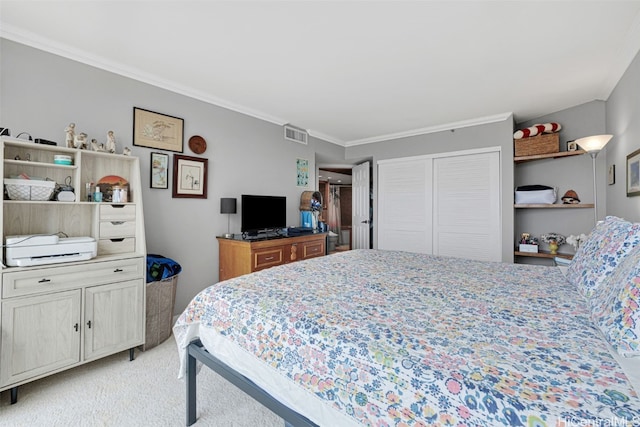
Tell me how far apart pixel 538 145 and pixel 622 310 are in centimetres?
331

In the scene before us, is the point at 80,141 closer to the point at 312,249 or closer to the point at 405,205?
the point at 312,249

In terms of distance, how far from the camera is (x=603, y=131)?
3.20 meters

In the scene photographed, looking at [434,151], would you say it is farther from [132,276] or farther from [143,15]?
[132,276]

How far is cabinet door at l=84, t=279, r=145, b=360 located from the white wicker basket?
0.75 m

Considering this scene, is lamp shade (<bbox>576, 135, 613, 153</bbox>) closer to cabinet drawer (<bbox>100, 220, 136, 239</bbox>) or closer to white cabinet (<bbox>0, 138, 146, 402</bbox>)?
white cabinet (<bbox>0, 138, 146, 402</bbox>)

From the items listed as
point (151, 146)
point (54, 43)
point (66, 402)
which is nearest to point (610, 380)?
point (66, 402)

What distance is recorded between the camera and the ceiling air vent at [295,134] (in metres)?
4.14

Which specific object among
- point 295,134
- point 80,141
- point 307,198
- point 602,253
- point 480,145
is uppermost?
point 295,134

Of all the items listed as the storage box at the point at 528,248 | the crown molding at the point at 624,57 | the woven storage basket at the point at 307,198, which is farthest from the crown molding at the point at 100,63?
the storage box at the point at 528,248

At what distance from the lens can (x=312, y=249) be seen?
152 inches

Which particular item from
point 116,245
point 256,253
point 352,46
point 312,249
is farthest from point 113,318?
point 352,46

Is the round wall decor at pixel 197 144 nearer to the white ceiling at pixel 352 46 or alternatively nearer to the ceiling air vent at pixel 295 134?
the white ceiling at pixel 352 46

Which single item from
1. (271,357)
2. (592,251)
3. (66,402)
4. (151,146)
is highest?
(151,146)

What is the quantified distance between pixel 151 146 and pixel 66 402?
2.14 meters
